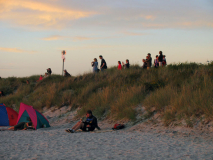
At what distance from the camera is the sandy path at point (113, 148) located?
21.4ft

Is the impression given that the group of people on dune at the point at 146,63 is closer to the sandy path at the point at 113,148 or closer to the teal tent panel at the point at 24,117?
the teal tent panel at the point at 24,117

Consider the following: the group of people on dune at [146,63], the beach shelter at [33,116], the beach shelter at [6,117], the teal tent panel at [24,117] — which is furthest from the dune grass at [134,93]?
the beach shelter at [6,117]

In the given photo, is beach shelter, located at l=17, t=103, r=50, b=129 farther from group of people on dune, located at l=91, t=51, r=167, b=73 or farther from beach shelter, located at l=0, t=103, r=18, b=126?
group of people on dune, located at l=91, t=51, r=167, b=73

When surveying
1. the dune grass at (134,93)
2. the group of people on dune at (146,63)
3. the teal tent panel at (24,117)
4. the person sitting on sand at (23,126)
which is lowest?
the person sitting on sand at (23,126)

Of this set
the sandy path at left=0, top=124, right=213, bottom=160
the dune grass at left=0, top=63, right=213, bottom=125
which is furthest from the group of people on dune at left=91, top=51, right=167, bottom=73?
the sandy path at left=0, top=124, right=213, bottom=160

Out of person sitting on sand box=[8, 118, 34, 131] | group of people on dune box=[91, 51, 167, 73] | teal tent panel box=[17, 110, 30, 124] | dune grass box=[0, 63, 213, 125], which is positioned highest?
group of people on dune box=[91, 51, 167, 73]

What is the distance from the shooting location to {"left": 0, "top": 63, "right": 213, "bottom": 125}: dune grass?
10914 millimetres

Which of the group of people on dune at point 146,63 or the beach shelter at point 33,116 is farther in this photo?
the group of people on dune at point 146,63

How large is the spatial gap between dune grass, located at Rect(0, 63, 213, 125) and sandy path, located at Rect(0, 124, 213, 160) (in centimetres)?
211

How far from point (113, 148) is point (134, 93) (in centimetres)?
692

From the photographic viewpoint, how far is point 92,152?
696 centimetres

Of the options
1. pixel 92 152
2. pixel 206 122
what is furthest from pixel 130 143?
pixel 206 122

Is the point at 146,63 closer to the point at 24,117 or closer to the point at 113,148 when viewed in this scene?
the point at 24,117

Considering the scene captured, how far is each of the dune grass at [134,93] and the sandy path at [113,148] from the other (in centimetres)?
211
